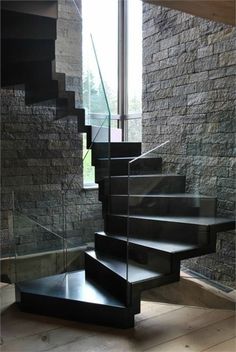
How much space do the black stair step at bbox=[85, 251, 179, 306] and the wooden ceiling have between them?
176cm

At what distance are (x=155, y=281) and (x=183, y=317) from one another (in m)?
0.36

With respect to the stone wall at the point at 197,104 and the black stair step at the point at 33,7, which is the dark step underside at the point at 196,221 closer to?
the stone wall at the point at 197,104

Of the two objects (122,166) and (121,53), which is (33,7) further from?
(121,53)

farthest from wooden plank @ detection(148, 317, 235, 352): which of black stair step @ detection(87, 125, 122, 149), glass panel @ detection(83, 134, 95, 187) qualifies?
glass panel @ detection(83, 134, 95, 187)

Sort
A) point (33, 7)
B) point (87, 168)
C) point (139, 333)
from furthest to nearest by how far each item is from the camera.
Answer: point (87, 168) → point (33, 7) → point (139, 333)

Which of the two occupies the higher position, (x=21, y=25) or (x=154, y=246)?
(x=21, y=25)

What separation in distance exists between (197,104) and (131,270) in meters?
1.72

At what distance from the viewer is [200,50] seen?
10.4 feet

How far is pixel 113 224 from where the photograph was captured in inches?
119

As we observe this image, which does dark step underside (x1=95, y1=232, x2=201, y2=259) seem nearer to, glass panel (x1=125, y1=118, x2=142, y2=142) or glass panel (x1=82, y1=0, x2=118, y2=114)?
glass panel (x1=125, y1=118, x2=142, y2=142)

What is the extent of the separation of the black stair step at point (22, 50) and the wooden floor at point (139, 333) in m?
2.10

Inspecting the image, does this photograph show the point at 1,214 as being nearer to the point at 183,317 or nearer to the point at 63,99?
the point at 63,99

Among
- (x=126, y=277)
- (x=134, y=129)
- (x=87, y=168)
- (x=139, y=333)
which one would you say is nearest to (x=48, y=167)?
(x=87, y=168)

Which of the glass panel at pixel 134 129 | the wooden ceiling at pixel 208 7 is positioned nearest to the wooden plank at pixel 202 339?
the wooden ceiling at pixel 208 7
